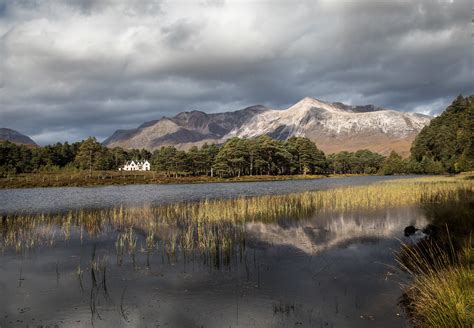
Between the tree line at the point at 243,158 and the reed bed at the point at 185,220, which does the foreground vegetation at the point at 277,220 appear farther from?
the tree line at the point at 243,158

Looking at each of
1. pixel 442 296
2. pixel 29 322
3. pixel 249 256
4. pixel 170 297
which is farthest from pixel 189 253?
pixel 442 296

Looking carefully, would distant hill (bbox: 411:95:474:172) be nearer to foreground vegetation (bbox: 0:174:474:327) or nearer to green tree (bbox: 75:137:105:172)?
foreground vegetation (bbox: 0:174:474:327)

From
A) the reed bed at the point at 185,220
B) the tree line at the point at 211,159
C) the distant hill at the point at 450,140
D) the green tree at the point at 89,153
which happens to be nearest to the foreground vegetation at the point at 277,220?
the reed bed at the point at 185,220

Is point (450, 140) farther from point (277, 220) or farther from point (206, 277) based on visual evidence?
point (206, 277)

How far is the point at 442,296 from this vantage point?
10148mm

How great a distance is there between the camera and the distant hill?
7139cm

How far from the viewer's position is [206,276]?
16.6 meters

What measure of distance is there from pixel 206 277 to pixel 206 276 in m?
0.14

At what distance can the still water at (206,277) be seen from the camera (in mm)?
12172

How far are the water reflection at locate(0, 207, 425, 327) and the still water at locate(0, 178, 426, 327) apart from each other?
0.16ft

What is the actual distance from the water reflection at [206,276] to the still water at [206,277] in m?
0.05

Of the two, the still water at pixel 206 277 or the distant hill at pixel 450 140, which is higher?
the distant hill at pixel 450 140

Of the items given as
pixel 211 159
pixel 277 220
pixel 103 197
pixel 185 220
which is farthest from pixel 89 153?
pixel 277 220

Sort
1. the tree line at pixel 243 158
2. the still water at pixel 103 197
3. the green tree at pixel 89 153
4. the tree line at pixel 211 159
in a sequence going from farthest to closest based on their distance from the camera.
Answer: the tree line at pixel 211 159, the tree line at pixel 243 158, the green tree at pixel 89 153, the still water at pixel 103 197
